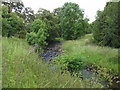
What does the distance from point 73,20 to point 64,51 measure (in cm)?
1143

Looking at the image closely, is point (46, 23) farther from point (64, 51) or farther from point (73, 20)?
point (64, 51)

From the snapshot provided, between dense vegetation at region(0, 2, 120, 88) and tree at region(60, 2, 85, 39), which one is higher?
tree at region(60, 2, 85, 39)

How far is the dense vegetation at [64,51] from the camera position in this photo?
2.00 metres

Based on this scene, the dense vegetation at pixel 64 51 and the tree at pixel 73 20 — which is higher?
the tree at pixel 73 20

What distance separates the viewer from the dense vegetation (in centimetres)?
200

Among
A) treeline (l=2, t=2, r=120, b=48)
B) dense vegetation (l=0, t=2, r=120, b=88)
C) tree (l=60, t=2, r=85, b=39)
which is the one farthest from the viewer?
tree (l=60, t=2, r=85, b=39)

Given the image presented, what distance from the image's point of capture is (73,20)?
60.7 ft

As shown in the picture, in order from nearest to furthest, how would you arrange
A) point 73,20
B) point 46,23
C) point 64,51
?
point 64,51
point 46,23
point 73,20

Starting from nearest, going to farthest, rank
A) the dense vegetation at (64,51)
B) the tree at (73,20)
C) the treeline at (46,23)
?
the dense vegetation at (64,51), the treeline at (46,23), the tree at (73,20)

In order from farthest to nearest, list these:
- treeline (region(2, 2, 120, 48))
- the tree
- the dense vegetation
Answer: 1. the tree
2. treeline (region(2, 2, 120, 48))
3. the dense vegetation

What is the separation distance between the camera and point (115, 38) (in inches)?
281

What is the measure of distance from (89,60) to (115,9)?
319cm

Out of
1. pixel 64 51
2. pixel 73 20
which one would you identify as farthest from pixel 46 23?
pixel 64 51

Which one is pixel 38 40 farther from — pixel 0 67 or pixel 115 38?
pixel 0 67
